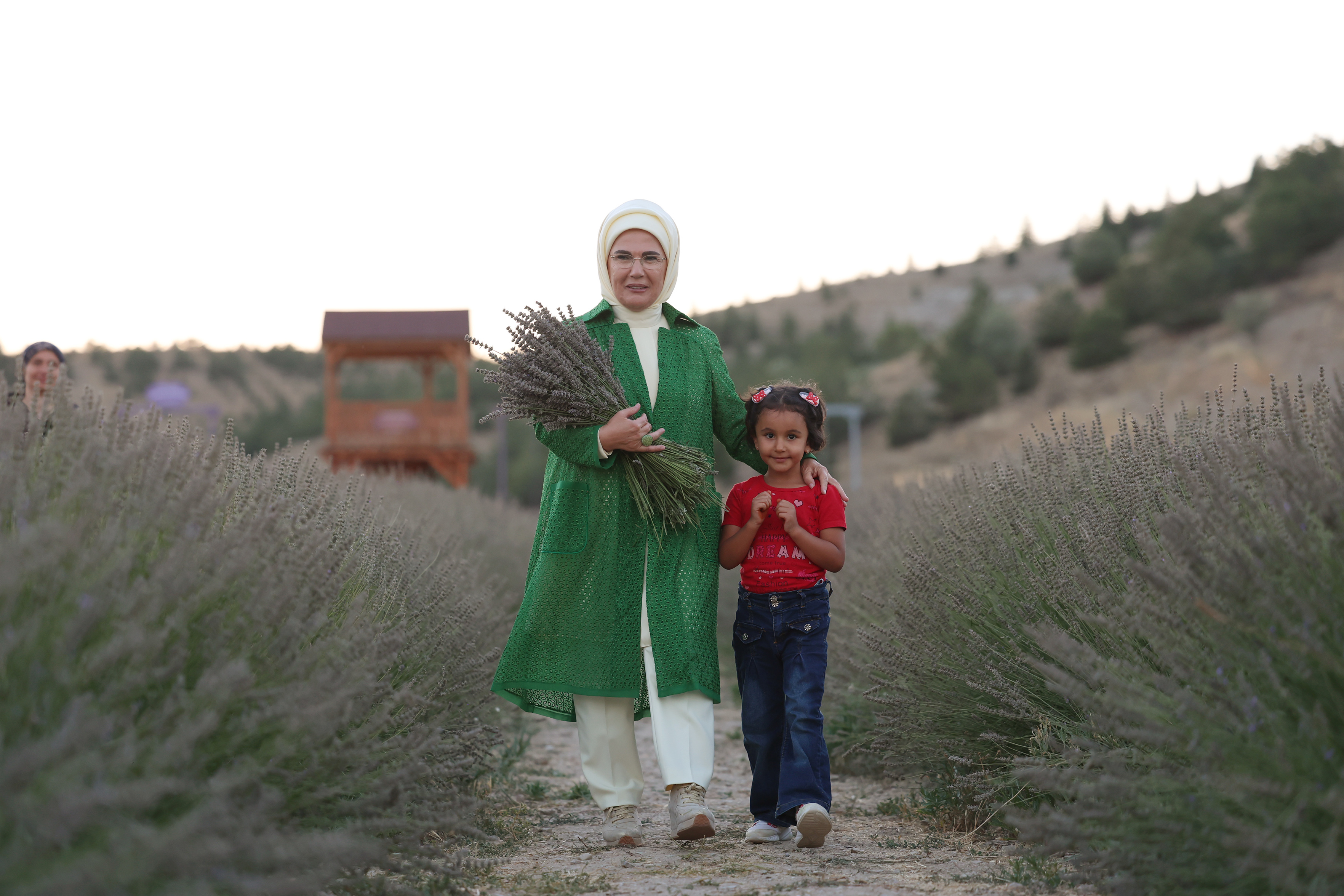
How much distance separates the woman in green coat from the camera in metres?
3.99

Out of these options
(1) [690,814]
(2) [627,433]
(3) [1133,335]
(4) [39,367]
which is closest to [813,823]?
(1) [690,814]

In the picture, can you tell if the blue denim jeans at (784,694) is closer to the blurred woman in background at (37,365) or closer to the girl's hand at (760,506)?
the girl's hand at (760,506)

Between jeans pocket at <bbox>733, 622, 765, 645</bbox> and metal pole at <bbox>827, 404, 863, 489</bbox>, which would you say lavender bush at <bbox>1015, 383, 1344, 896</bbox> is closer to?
jeans pocket at <bbox>733, 622, 765, 645</bbox>

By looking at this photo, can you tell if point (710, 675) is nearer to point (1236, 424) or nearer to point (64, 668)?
point (1236, 424)

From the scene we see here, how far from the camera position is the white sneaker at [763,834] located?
4070 mm

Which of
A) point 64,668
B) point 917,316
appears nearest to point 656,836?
point 64,668

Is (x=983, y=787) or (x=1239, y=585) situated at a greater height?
(x=1239, y=585)

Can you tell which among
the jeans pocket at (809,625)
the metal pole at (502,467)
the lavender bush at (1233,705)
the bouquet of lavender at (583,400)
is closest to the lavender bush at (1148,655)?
the lavender bush at (1233,705)

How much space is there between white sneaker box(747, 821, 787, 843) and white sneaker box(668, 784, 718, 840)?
5.8 inches

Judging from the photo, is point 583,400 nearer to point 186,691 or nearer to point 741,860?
point 741,860

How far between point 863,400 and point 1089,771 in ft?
156

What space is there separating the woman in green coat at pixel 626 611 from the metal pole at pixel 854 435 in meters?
30.1

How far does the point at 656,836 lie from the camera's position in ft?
14.1

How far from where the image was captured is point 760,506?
13.1 ft
